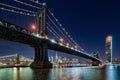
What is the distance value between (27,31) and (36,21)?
13.4 meters

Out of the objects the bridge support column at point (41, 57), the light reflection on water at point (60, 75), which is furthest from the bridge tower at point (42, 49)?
the light reflection on water at point (60, 75)

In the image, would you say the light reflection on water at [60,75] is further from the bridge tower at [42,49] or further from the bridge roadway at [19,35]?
the bridge tower at [42,49]

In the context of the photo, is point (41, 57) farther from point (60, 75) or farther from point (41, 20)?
point (60, 75)

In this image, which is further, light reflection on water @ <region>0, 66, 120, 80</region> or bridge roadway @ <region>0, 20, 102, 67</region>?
bridge roadway @ <region>0, 20, 102, 67</region>

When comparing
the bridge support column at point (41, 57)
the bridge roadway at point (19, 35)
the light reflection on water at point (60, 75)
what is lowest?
the light reflection on water at point (60, 75)

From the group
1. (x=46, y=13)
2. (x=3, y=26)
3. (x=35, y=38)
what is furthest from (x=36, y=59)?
(x=3, y=26)

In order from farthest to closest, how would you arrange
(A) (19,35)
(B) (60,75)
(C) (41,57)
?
(C) (41,57) < (A) (19,35) < (B) (60,75)

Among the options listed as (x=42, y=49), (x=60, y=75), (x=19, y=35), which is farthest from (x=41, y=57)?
(x=60, y=75)

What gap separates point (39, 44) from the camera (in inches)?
2781

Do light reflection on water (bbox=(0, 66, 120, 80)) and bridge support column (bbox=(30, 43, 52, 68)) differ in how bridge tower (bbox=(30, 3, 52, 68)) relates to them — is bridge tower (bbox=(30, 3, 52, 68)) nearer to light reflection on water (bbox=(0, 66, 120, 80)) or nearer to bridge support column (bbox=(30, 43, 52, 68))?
bridge support column (bbox=(30, 43, 52, 68))

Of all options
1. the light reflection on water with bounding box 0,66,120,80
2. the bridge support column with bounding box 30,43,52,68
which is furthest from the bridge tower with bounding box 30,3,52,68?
the light reflection on water with bounding box 0,66,120,80

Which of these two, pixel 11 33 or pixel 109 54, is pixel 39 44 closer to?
pixel 11 33

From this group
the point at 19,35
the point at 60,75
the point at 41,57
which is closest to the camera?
the point at 60,75

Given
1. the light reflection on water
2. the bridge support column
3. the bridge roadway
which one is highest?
the bridge roadway
